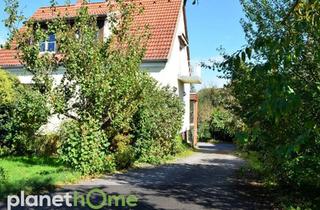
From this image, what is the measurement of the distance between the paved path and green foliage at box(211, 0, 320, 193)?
120 centimetres

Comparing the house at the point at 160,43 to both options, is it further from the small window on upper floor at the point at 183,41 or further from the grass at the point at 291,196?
the grass at the point at 291,196

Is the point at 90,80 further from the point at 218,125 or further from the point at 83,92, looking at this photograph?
the point at 218,125

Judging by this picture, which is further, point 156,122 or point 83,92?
point 156,122

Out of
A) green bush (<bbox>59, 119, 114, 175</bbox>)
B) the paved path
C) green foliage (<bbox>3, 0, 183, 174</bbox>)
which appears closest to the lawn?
green bush (<bbox>59, 119, 114, 175</bbox>)

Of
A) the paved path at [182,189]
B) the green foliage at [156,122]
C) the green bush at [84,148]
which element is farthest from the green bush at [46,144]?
the paved path at [182,189]

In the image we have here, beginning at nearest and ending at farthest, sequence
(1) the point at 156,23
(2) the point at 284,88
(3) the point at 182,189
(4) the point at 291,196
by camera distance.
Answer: (2) the point at 284,88
(4) the point at 291,196
(3) the point at 182,189
(1) the point at 156,23

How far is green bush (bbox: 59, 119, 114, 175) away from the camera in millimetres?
13023

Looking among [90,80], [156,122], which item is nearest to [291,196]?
[90,80]

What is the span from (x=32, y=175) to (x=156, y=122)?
8288 mm

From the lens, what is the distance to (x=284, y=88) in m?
3.39

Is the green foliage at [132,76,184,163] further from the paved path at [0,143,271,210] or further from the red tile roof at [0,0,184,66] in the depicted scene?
the red tile roof at [0,0,184,66]

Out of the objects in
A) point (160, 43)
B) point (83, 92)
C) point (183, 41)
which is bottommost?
point (83, 92)

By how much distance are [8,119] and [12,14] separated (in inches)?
228

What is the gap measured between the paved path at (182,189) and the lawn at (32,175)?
0.55 metres
